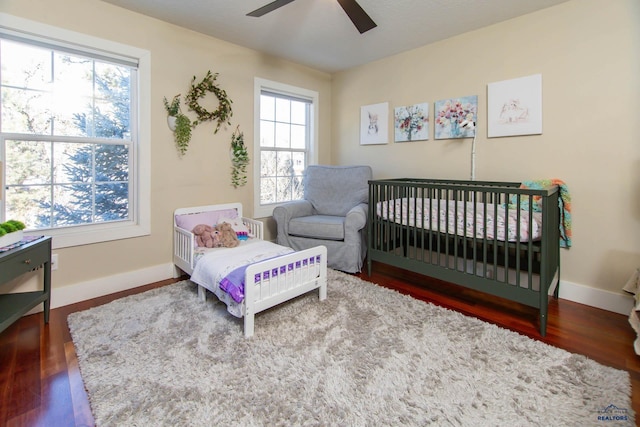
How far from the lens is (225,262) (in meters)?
2.21

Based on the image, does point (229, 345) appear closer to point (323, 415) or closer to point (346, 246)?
point (323, 415)

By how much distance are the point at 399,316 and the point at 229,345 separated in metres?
1.11

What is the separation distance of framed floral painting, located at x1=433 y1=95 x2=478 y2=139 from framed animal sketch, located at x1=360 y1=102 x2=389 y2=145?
0.62 meters

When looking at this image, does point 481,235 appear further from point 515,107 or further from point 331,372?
point 331,372

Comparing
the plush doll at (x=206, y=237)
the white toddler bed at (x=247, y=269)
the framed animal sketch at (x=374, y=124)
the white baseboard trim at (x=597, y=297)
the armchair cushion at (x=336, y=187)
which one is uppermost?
the framed animal sketch at (x=374, y=124)

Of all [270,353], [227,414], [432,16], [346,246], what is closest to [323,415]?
[227,414]

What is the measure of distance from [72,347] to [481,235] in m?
2.65

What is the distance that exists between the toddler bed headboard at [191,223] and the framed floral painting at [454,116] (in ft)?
6.67

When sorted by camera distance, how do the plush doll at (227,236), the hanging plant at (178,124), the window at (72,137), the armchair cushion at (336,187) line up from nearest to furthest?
the window at (72,137) → the plush doll at (227,236) → the hanging plant at (178,124) → the armchair cushion at (336,187)

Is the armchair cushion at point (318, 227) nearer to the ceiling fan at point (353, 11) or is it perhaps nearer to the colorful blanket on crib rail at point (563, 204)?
the colorful blanket on crib rail at point (563, 204)

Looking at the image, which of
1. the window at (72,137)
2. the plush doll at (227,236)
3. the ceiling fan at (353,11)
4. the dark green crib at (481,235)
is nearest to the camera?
the ceiling fan at (353,11)

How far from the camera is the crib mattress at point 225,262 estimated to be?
202 cm

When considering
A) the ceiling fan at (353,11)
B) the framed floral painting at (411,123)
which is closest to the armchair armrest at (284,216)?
the framed floral painting at (411,123)

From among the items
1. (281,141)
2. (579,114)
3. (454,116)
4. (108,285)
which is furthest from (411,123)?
(108,285)
